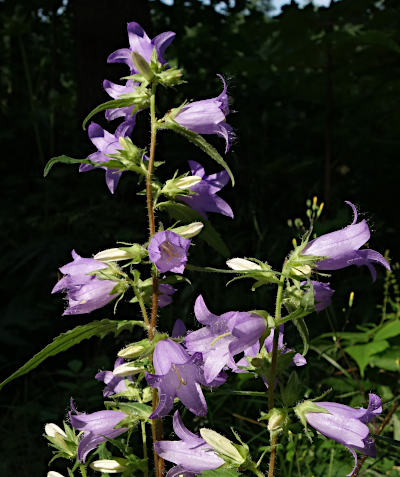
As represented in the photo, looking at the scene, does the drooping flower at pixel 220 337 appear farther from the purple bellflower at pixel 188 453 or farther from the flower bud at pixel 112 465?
the flower bud at pixel 112 465

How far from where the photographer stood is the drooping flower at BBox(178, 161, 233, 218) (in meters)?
1.28

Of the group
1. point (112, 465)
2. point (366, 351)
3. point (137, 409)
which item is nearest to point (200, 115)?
point (137, 409)

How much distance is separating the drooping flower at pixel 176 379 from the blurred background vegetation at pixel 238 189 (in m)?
1.21

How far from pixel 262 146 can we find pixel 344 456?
2913 millimetres

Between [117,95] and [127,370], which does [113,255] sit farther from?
[117,95]

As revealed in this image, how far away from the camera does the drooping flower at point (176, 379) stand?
1096 millimetres

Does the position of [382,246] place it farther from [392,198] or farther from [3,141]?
[3,141]

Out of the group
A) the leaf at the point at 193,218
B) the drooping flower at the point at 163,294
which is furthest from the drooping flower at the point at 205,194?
the drooping flower at the point at 163,294

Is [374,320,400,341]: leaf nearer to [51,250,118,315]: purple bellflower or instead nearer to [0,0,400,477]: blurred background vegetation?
[0,0,400,477]: blurred background vegetation

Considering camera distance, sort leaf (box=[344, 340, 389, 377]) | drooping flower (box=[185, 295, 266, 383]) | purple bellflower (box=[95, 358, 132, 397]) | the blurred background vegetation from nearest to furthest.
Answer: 1. drooping flower (box=[185, 295, 266, 383])
2. purple bellflower (box=[95, 358, 132, 397])
3. leaf (box=[344, 340, 389, 377])
4. the blurred background vegetation

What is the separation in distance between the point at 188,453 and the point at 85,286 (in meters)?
0.40

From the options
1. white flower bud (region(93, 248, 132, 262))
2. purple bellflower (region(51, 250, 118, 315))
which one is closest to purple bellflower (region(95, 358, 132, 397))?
purple bellflower (region(51, 250, 118, 315))

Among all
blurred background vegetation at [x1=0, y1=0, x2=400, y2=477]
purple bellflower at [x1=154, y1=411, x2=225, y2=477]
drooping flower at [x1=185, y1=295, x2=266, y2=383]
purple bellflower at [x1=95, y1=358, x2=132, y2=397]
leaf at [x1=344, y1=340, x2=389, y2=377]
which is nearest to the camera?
drooping flower at [x1=185, y1=295, x2=266, y2=383]

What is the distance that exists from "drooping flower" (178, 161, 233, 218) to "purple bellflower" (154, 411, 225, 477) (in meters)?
0.44
